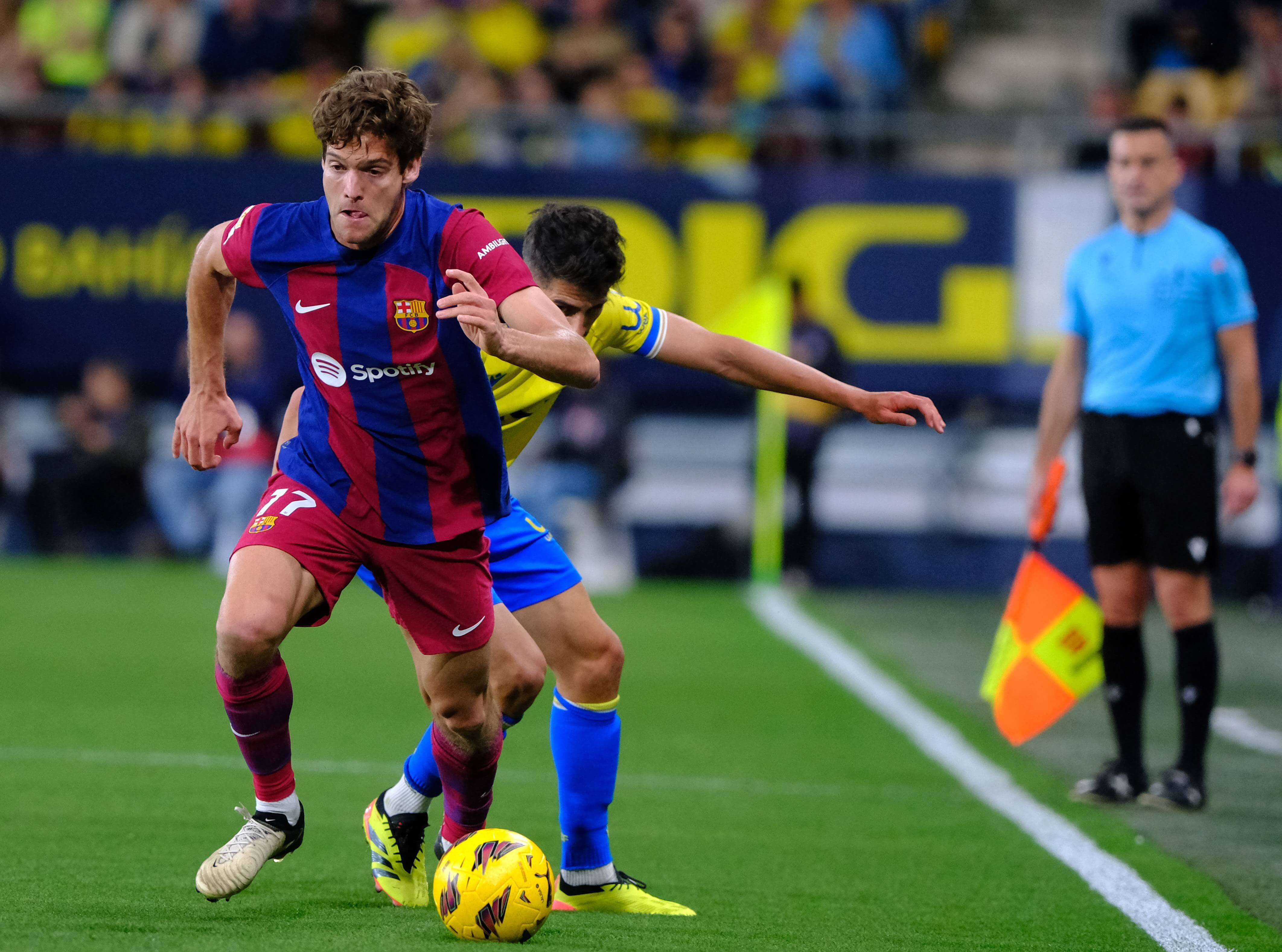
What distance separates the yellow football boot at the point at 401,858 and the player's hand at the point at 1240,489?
136 inches

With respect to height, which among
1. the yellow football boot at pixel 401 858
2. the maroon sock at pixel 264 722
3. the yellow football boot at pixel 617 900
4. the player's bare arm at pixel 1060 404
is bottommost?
the yellow football boot at pixel 617 900

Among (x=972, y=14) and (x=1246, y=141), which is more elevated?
(x=972, y=14)

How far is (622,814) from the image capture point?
621cm

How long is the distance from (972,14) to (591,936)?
15.2 metres

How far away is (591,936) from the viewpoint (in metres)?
4.43

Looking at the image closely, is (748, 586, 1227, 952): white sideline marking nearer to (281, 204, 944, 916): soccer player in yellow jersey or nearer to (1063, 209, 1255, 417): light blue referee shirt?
(281, 204, 944, 916): soccer player in yellow jersey

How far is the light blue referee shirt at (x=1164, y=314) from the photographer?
6.59 metres

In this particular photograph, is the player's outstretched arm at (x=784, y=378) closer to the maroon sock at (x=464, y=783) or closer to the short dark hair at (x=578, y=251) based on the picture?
the short dark hair at (x=578, y=251)

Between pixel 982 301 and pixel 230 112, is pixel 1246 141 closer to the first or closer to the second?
pixel 982 301

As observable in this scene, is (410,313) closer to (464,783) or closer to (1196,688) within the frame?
(464,783)

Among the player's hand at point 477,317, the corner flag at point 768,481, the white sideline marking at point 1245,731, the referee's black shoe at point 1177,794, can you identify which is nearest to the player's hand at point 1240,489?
the referee's black shoe at point 1177,794

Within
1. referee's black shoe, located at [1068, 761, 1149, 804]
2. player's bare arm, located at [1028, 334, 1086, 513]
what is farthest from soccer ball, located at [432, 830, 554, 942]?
player's bare arm, located at [1028, 334, 1086, 513]

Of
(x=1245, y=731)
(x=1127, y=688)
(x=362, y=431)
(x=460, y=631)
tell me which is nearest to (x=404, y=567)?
(x=460, y=631)

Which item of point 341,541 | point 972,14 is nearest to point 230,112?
point 972,14
